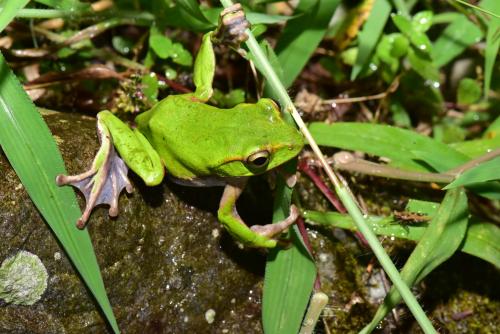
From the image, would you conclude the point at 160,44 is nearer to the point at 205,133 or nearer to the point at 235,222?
the point at 205,133

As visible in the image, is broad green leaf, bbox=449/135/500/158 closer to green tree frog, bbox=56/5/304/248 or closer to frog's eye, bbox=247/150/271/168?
green tree frog, bbox=56/5/304/248

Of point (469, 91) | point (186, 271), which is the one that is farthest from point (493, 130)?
point (186, 271)

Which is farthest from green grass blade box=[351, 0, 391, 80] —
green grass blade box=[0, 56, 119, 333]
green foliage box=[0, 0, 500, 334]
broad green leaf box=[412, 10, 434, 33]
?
green grass blade box=[0, 56, 119, 333]

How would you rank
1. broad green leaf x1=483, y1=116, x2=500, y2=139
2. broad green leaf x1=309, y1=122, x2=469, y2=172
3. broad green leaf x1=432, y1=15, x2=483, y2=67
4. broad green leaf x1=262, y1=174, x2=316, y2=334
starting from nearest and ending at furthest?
broad green leaf x1=262, y1=174, x2=316, y2=334 < broad green leaf x1=309, y1=122, x2=469, y2=172 < broad green leaf x1=483, y1=116, x2=500, y2=139 < broad green leaf x1=432, y1=15, x2=483, y2=67

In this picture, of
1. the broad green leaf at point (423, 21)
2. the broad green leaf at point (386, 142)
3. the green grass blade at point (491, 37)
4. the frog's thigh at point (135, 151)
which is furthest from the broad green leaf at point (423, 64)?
the frog's thigh at point (135, 151)

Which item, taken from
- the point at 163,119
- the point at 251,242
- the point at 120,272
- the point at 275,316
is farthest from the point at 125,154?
the point at 275,316

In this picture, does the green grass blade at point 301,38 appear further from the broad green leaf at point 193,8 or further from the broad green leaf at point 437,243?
the broad green leaf at point 437,243

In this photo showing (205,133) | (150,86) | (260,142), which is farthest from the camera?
(150,86)
